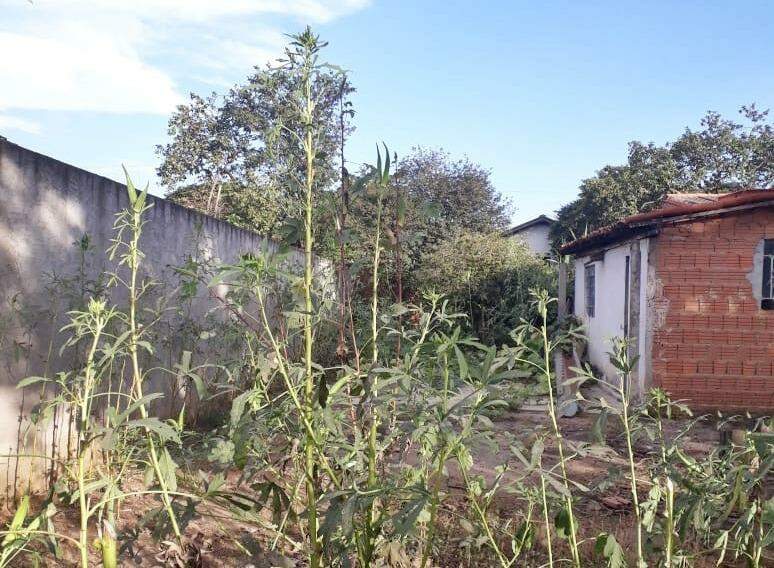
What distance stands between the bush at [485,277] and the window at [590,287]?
1.48 m

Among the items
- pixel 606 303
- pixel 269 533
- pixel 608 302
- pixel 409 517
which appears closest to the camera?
pixel 409 517

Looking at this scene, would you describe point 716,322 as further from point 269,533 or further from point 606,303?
point 269,533

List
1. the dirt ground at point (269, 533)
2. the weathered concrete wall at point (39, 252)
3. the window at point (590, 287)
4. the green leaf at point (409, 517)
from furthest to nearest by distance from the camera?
the window at point (590, 287) < the weathered concrete wall at point (39, 252) < the dirt ground at point (269, 533) < the green leaf at point (409, 517)

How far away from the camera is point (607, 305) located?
36.0 feet

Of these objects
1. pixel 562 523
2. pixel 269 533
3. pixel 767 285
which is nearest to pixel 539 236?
pixel 767 285

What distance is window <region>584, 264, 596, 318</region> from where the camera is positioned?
12398 mm

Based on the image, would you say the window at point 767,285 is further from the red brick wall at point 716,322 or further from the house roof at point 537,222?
the house roof at point 537,222

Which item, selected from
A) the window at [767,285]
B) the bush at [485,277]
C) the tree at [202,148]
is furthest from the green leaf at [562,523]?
the tree at [202,148]

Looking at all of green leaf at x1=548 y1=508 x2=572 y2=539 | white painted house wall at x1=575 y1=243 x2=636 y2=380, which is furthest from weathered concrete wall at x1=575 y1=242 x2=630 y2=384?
green leaf at x1=548 y1=508 x2=572 y2=539

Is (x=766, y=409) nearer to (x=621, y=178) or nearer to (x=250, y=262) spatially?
(x=250, y=262)

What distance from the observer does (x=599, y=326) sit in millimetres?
11594

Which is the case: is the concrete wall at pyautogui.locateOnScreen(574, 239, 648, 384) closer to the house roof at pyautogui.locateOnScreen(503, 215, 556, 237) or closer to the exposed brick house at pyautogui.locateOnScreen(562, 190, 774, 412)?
the exposed brick house at pyautogui.locateOnScreen(562, 190, 774, 412)

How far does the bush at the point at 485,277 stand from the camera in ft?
47.5

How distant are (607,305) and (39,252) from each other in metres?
9.06
